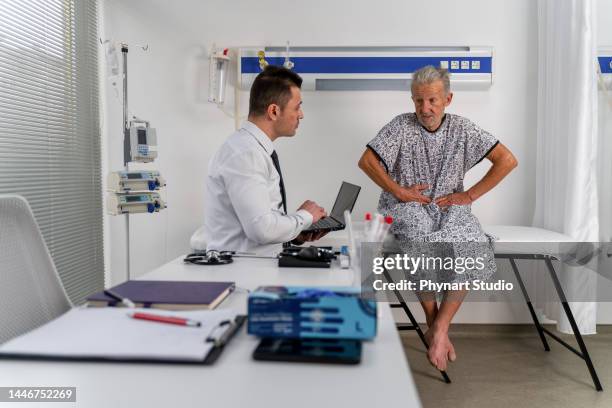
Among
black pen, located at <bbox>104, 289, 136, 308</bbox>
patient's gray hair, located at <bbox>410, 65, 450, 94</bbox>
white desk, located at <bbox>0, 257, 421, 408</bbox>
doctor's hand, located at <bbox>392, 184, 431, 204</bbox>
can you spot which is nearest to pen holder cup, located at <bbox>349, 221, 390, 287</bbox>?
white desk, located at <bbox>0, 257, 421, 408</bbox>

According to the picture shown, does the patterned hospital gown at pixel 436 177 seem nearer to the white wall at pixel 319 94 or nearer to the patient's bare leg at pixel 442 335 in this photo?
the patient's bare leg at pixel 442 335

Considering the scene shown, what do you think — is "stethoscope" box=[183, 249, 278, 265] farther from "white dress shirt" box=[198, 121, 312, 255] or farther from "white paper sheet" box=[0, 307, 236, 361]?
"white paper sheet" box=[0, 307, 236, 361]

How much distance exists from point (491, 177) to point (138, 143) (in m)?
1.79

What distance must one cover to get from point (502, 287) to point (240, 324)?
2747 millimetres

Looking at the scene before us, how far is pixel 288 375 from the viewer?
31.3 inches

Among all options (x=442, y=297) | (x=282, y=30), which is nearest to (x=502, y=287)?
(x=442, y=297)

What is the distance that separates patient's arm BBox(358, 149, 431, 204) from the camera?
262 centimetres

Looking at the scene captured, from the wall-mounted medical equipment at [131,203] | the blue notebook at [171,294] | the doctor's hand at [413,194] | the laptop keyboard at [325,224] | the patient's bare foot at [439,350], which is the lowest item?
the patient's bare foot at [439,350]

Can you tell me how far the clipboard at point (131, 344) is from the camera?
0.84 metres

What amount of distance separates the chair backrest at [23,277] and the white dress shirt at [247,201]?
64 cm

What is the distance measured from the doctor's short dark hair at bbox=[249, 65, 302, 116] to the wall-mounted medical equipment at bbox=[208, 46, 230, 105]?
1.16 m

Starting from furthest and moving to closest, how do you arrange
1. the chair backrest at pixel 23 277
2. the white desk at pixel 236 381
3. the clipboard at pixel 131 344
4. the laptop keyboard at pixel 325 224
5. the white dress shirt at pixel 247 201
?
1. the laptop keyboard at pixel 325 224
2. the white dress shirt at pixel 247 201
3. the chair backrest at pixel 23 277
4. the clipboard at pixel 131 344
5. the white desk at pixel 236 381

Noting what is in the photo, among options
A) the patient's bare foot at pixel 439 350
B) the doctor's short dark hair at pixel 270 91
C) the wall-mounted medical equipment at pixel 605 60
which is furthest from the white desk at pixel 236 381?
the wall-mounted medical equipment at pixel 605 60

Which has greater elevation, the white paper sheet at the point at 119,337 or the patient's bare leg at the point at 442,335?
the white paper sheet at the point at 119,337
